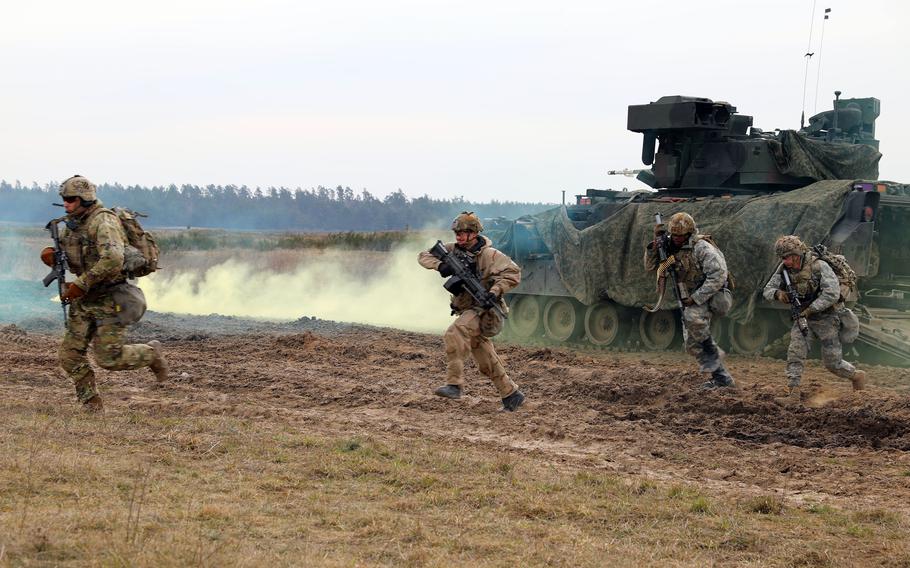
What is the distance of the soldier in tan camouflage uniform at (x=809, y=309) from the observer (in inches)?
444

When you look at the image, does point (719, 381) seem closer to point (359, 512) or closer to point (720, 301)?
point (720, 301)

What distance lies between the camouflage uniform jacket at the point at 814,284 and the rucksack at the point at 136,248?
19.2 ft

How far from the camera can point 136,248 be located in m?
9.66

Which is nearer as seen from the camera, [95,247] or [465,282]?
[95,247]

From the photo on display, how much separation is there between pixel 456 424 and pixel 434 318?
14358 millimetres

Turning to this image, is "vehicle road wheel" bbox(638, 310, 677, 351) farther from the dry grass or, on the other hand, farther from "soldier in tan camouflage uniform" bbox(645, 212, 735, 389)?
the dry grass

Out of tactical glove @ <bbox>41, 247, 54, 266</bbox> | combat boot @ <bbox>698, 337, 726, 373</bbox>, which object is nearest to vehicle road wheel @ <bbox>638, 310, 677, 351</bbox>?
→ combat boot @ <bbox>698, 337, 726, 373</bbox>

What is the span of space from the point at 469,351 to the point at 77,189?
3.57 metres

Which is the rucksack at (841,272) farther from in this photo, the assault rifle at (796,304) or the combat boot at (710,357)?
the combat boot at (710,357)

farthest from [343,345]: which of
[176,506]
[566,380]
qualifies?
[176,506]

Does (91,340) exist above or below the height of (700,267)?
below

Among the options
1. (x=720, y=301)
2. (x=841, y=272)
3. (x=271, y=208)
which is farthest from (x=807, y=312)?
(x=271, y=208)

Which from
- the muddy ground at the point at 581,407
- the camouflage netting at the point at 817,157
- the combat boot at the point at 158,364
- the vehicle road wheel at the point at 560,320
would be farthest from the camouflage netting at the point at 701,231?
the combat boot at the point at 158,364

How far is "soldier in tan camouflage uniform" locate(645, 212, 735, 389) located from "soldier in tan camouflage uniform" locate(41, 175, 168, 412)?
17.8 feet
